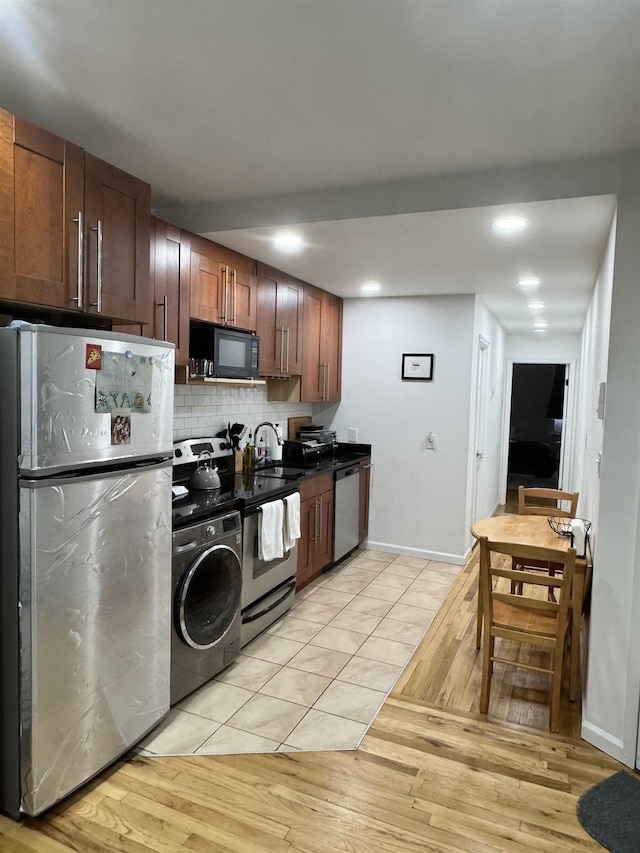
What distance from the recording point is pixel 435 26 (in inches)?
62.4

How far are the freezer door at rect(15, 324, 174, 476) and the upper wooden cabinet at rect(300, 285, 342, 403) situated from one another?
7.99 feet

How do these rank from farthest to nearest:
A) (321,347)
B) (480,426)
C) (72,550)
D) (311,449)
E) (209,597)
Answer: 1. (480,426)
2. (321,347)
3. (311,449)
4. (209,597)
5. (72,550)

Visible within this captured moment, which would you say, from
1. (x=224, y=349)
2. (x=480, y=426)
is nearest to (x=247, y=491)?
(x=224, y=349)

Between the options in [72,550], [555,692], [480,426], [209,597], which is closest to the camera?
[72,550]

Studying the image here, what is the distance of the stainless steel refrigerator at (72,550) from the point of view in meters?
1.87

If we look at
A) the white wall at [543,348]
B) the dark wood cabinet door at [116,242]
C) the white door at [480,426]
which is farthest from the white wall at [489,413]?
the dark wood cabinet door at [116,242]

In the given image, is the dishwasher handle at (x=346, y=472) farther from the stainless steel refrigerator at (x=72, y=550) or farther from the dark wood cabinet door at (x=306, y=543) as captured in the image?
the stainless steel refrigerator at (x=72, y=550)

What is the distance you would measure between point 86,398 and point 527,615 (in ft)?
7.83

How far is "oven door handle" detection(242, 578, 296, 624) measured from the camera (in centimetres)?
330

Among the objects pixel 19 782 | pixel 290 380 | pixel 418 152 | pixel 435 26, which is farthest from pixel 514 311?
pixel 19 782

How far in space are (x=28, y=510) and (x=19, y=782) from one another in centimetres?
97

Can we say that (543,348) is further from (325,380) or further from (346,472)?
(346,472)

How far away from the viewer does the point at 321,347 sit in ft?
16.4

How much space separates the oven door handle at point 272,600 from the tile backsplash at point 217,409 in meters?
1.18
